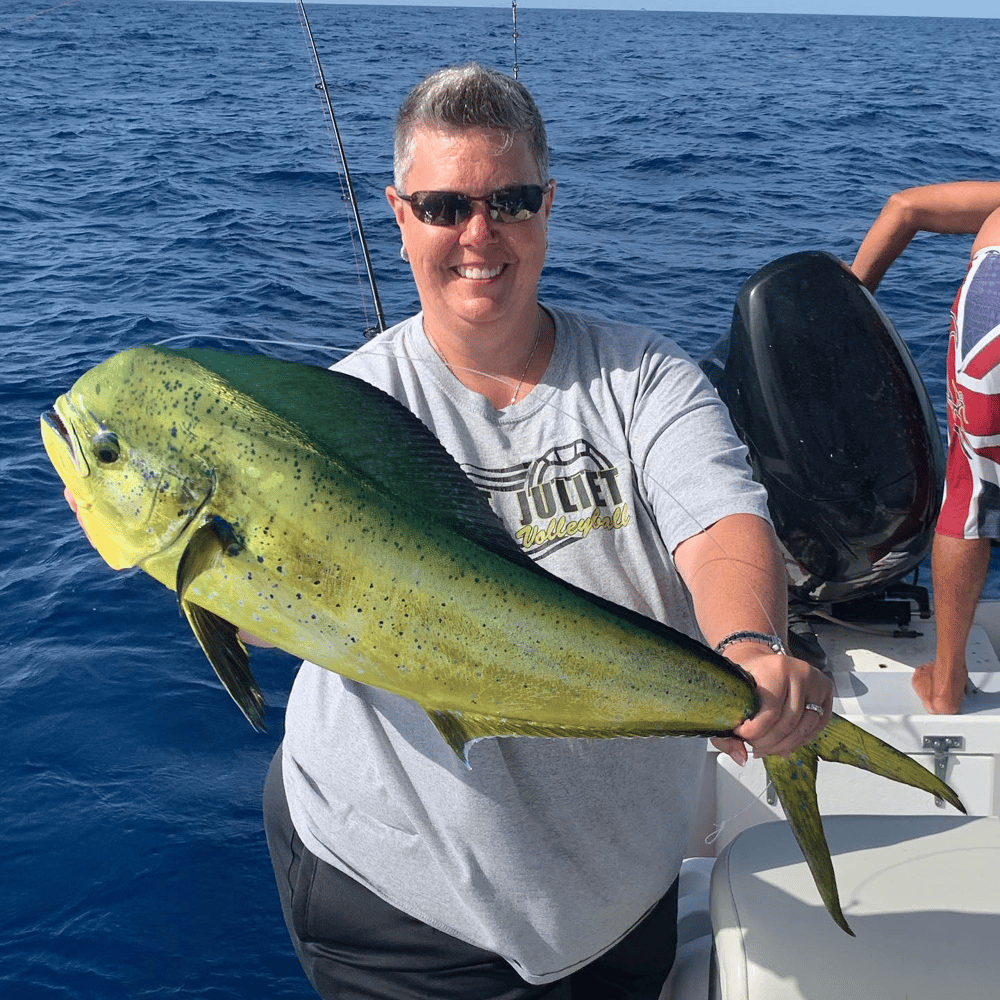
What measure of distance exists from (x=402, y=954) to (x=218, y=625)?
855 mm

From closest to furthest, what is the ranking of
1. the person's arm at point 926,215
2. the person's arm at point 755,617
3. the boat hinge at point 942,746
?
1. the person's arm at point 755,617
2. the boat hinge at point 942,746
3. the person's arm at point 926,215

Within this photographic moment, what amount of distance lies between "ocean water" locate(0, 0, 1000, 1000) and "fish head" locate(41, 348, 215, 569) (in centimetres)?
73

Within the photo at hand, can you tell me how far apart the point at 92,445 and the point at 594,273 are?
404 inches

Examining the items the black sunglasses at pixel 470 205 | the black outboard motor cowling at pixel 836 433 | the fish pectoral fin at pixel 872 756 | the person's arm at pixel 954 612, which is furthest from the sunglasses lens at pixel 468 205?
the black outboard motor cowling at pixel 836 433

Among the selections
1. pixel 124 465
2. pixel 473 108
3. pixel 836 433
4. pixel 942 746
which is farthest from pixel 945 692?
pixel 124 465

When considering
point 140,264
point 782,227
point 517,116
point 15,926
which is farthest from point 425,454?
point 782,227

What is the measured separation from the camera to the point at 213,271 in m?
10.3

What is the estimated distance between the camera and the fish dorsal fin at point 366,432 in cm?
134

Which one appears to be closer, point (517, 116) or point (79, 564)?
point (517, 116)

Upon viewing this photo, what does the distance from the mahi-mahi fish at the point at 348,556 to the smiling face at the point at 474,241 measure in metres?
0.40

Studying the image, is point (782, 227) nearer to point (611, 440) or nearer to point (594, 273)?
point (594, 273)

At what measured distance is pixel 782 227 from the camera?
1326cm

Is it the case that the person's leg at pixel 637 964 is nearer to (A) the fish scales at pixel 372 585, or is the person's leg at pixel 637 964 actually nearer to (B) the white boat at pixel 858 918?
(B) the white boat at pixel 858 918

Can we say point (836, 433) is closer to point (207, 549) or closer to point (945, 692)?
point (945, 692)
